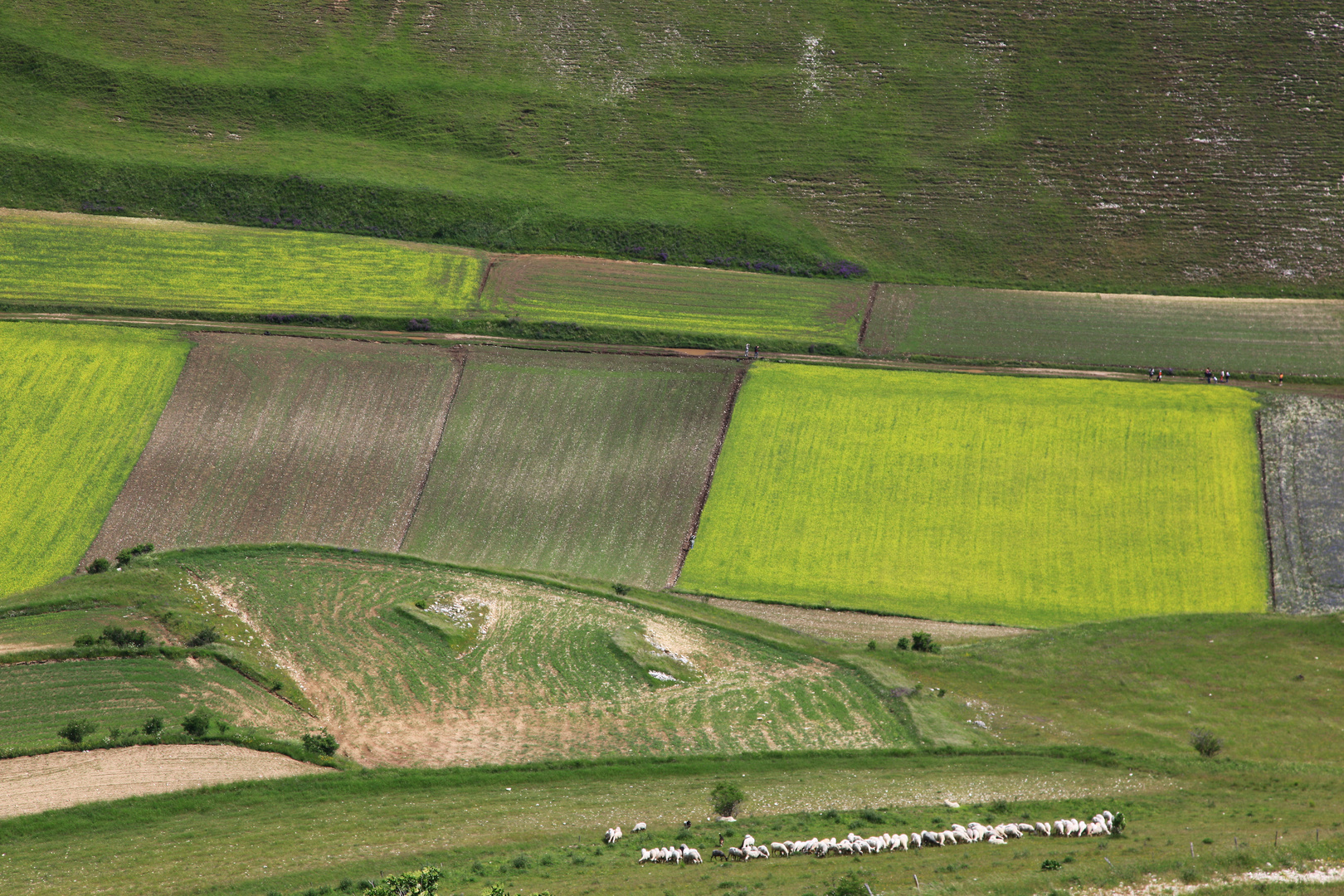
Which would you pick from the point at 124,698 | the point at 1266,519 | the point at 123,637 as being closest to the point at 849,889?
the point at 124,698

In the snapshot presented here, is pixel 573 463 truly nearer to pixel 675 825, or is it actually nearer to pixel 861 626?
pixel 861 626

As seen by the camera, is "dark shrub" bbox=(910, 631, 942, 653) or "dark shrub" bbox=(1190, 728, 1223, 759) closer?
"dark shrub" bbox=(1190, 728, 1223, 759)

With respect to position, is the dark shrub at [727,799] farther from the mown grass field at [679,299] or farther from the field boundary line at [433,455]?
the mown grass field at [679,299]

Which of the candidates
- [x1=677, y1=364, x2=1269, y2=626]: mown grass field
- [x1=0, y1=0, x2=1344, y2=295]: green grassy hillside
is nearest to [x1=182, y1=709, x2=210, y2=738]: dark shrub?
[x1=677, y1=364, x2=1269, y2=626]: mown grass field

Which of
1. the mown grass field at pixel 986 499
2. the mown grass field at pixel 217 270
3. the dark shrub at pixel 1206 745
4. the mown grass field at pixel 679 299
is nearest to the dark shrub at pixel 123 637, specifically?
the mown grass field at pixel 986 499

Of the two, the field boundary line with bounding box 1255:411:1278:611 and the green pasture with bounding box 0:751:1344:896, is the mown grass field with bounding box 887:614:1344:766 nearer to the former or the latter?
the field boundary line with bounding box 1255:411:1278:611

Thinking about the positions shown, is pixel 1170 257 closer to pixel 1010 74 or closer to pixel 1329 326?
pixel 1329 326
